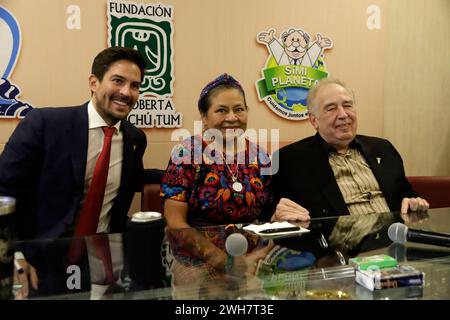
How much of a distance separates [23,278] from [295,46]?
260cm

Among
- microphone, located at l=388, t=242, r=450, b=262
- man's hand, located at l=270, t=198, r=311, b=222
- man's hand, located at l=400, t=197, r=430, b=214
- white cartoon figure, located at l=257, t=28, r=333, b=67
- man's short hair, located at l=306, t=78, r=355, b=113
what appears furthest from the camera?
white cartoon figure, located at l=257, t=28, r=333, b=67

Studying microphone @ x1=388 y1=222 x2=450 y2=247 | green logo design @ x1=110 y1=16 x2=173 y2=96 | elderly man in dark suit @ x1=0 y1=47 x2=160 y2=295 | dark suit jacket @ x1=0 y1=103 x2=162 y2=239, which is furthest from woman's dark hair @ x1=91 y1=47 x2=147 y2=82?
microphone @ x1=388 y1=222 x2=450 y2=247

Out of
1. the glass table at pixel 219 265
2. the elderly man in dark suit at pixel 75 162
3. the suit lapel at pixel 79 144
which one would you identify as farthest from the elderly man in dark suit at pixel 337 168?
the suit lapel at pixel 79 144

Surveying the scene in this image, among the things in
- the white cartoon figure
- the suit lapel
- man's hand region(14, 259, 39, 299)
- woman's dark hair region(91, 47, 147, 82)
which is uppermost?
the white cartoon figure

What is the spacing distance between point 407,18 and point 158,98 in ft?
7.34

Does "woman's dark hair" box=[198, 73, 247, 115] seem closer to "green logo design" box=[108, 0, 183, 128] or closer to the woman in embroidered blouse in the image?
the woman in embroidered blouse

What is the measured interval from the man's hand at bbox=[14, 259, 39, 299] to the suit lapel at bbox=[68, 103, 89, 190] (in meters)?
0.90

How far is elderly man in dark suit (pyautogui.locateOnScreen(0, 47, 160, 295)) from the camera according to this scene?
6.39 ft

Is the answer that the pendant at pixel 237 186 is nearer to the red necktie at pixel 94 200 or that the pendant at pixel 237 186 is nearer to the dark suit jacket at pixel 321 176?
the dark suit jacket at pixel 321 176

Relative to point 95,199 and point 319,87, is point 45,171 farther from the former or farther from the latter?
point 319,87

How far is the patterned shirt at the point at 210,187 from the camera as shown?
2.04m

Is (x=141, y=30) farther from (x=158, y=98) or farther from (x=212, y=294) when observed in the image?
(x=212, y=294)

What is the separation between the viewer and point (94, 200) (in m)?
2.00

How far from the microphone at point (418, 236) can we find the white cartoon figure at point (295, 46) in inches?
75.5
